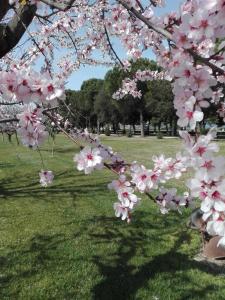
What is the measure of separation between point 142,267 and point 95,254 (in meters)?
0.78

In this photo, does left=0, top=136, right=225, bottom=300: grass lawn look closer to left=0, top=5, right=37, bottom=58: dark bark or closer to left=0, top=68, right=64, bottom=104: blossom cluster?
left=0, top=5, right=37, bottom=58: dark bark

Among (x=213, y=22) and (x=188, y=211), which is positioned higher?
(x=213, y=22)

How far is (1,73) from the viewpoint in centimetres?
234

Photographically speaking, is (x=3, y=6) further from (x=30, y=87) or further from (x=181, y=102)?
(x=181, y=102)

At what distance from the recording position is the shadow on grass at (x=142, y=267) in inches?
204

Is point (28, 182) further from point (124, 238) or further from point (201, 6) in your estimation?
point (201, 6)

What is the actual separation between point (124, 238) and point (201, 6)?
18.8 ft

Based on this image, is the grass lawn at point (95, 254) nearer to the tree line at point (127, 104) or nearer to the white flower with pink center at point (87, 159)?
the white flower with pink center at point (87, 159)

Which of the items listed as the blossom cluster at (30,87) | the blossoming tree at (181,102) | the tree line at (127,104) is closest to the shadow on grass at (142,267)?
the blossoming tree at (181,102)

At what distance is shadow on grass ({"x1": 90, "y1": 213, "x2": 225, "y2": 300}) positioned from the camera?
5172 mm

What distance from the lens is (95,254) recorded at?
6.38 meters

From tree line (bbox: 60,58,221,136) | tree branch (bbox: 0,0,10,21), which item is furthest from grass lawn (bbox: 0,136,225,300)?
tree line (bbox: 60,58,221,136)

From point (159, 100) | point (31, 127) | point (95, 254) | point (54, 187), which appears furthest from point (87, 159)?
point (159, 100)

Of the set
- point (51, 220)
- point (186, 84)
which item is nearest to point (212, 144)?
point (186, 84)
